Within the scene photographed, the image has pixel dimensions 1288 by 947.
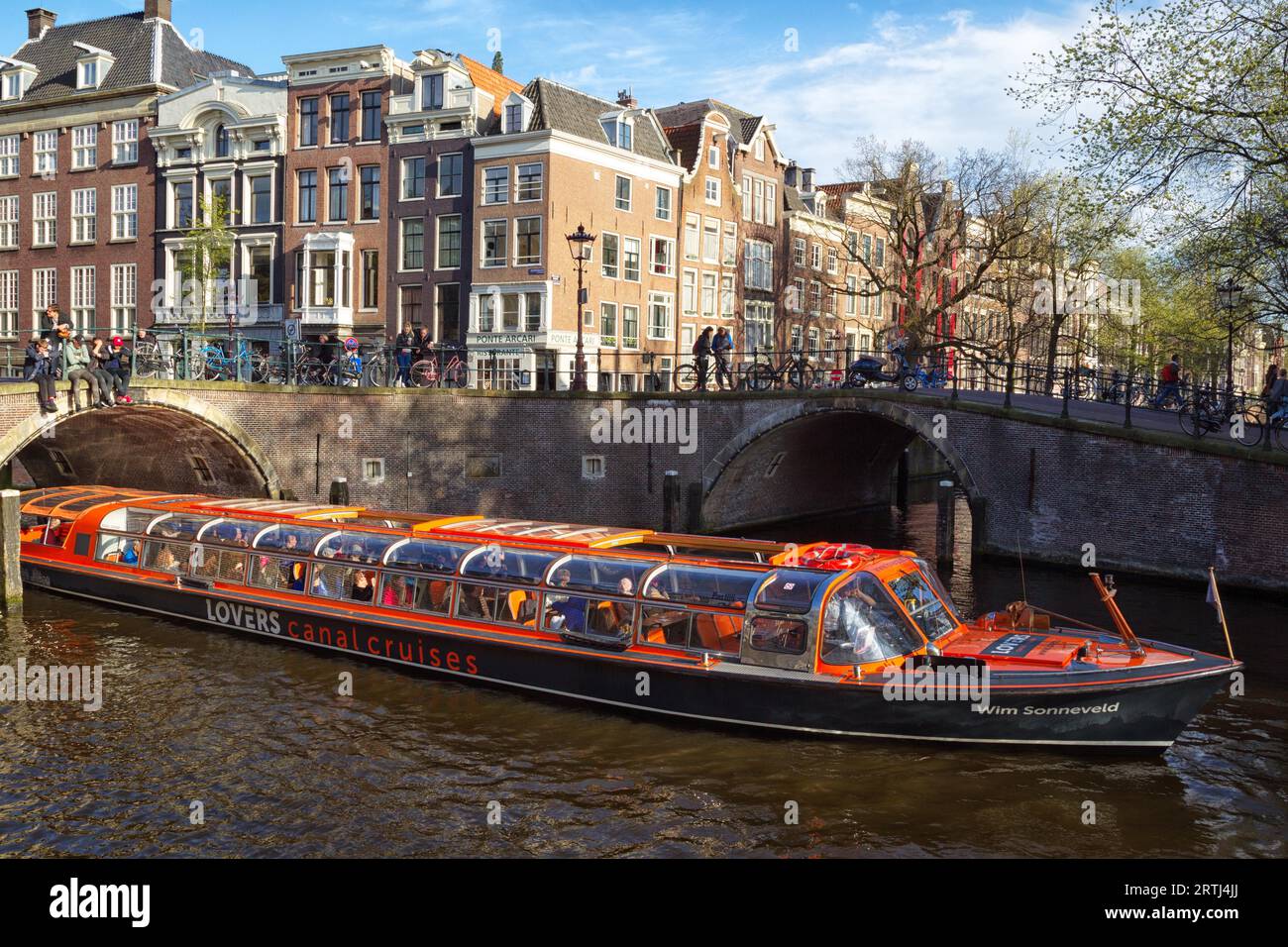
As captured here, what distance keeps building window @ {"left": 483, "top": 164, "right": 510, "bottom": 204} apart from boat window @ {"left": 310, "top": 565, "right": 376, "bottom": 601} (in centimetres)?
2505

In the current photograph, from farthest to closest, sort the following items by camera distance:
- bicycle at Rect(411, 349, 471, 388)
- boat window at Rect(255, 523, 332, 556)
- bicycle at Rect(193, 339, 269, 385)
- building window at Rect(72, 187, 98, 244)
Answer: building window at Rect(72, 187, 98, 244) → bicycle at Rect(411, 349, 471, 388) → bicycle at Rect(193, 339, 269, 385) → boat window at Rect(255, 523, 332, 556)

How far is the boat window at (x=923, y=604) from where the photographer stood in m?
13.9

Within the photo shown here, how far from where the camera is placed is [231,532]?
1923 cm

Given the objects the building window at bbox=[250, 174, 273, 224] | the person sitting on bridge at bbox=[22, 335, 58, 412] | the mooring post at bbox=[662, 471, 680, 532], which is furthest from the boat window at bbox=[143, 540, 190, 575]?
the building window at bbox=[250, 174, 273, 224]

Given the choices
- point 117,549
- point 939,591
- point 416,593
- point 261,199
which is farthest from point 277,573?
point 261,199

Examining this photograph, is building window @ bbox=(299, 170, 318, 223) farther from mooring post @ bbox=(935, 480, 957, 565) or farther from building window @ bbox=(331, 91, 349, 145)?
mooring post @ bbox=(935, 480, 957, 565)

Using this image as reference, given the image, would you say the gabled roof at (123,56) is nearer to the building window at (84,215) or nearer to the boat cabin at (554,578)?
the building window at (84,215)

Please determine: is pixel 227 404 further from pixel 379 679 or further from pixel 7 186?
pixel 7 186

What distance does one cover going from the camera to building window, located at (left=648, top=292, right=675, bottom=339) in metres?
43.6

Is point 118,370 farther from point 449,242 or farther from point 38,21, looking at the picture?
point 38,21

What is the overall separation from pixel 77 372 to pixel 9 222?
3357 cm

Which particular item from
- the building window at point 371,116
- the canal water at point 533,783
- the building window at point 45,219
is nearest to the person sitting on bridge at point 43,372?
the canal water at point 533,783

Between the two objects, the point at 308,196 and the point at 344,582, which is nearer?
the point at 344,582

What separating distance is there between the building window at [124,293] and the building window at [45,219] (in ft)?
14.1
